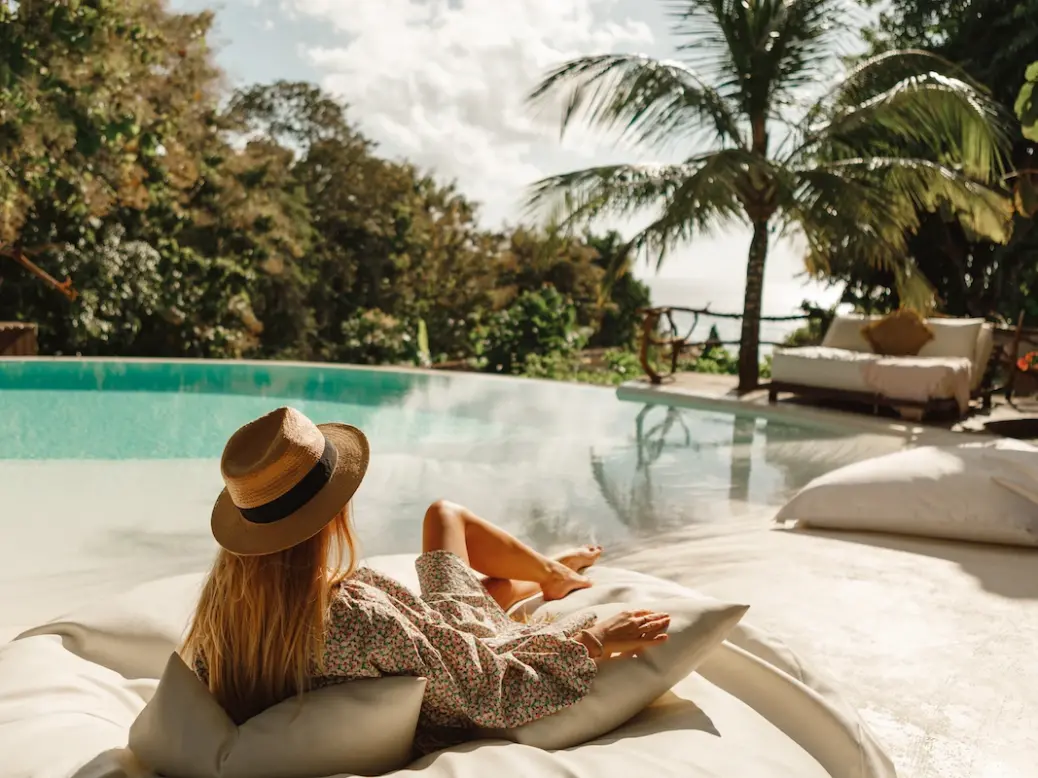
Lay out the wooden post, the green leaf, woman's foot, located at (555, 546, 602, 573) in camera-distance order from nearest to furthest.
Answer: woman's foot, located at (555, 546, 602, 573) < the green leaf < the wooden post

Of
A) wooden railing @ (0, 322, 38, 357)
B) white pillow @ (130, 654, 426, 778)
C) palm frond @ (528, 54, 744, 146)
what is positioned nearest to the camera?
white pillow @ (130, 654, 426, 778)

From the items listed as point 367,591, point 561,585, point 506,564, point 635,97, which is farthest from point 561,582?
point 635,97

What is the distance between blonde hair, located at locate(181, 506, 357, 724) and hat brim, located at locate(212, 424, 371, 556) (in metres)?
0.04

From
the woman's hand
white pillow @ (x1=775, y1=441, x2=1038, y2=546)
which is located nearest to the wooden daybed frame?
white pillow @ (x1=775, y1=441, x2=1038, y2=546)

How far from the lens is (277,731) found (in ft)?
4.52

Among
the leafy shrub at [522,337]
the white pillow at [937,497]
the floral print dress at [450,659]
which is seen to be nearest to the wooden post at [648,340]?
the leafy shrub at [522,337]

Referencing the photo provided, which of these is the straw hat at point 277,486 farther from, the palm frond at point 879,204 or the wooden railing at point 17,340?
the wooden railing at point 17,340

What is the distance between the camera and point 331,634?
4.74ft

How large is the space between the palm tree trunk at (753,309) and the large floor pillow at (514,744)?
6.78 metres

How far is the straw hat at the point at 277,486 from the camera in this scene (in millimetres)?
1370

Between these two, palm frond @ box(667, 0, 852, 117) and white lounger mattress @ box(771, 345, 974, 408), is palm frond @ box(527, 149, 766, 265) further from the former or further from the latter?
white lounger mattress @ box(771, 345, 974, 408)

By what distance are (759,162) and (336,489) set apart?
7.01m

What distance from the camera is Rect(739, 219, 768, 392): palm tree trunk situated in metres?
8.56

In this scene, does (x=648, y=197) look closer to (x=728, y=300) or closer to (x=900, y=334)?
(x=900, y=334)
